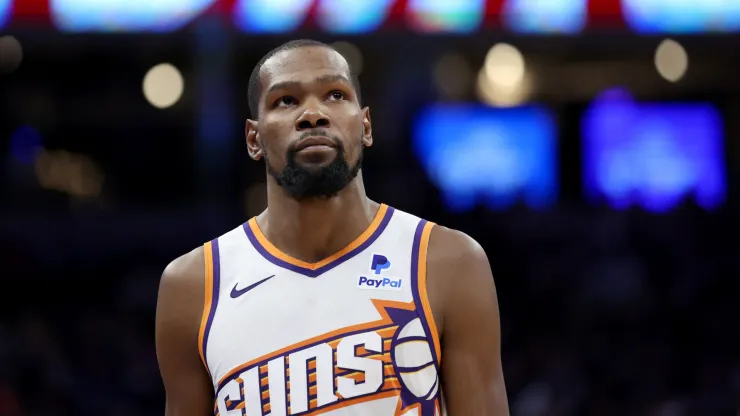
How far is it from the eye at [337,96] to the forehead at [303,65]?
5 centimetres

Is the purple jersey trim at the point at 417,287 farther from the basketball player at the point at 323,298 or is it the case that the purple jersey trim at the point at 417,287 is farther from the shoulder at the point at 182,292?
the shoulder at the point at 182,292

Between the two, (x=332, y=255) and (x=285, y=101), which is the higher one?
(x=285, y=101)

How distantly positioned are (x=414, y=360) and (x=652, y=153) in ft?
34.6

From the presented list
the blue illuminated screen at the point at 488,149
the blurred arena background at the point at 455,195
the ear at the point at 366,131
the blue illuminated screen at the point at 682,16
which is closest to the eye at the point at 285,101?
the ear at the point at 366,131

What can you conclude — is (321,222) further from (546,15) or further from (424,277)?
(546,15)

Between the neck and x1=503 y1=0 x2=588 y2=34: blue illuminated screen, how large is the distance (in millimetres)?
6411

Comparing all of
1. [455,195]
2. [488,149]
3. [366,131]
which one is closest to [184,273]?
[366,131]

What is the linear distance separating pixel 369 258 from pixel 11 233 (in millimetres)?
8559

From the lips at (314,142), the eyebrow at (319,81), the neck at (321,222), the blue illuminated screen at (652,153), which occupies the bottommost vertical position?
the neck at (321,222)

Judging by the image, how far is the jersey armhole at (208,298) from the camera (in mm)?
3242

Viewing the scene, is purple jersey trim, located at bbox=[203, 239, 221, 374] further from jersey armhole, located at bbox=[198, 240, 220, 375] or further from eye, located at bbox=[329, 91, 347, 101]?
eye, located at bbox=[329, 91, 347, 101]

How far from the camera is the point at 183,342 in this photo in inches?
129

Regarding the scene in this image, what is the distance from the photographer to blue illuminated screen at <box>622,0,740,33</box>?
374 inches

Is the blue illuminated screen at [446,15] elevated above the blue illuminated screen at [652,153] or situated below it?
above
